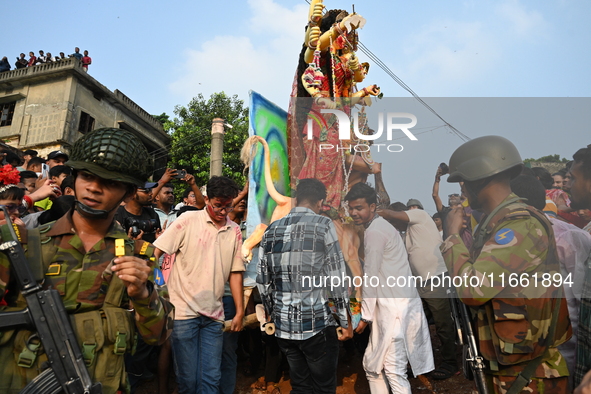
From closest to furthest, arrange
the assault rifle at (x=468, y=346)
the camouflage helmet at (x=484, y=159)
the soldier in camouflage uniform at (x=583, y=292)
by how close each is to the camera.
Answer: the soldier in camouflage uniform at (x=583, y=292) < the assault rifle at (x=468, y=346) < the camouflage helmet at (x=484, y=159)

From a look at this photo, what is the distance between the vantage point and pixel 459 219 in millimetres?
3006

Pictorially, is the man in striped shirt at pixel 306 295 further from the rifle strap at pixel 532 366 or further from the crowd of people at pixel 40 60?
the crowd of people at pixel 40 60

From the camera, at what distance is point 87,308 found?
1.73 m

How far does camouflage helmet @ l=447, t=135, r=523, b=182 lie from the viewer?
100 inches

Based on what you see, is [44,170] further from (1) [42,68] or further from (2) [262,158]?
(1) [42,68]

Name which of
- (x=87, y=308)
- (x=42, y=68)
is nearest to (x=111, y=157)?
(x=87, y=308)

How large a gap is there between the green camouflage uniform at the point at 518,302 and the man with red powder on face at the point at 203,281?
6.67 ft

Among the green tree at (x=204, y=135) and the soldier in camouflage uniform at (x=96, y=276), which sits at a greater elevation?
the green tree at (x=204, y=135)

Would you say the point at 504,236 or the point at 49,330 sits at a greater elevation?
the point at 504,236

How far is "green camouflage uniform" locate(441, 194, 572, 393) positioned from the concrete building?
849 inches

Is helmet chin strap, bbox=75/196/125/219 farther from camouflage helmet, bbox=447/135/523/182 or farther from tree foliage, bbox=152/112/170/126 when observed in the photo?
tree foliage, bbox=152/112/170/126

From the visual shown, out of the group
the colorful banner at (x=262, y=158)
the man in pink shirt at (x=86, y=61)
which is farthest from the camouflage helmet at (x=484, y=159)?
the man in pink shirt at (x=86, y=61)

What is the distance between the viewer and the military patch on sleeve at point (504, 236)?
89.2 inches

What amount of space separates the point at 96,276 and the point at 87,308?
5.7 inches
